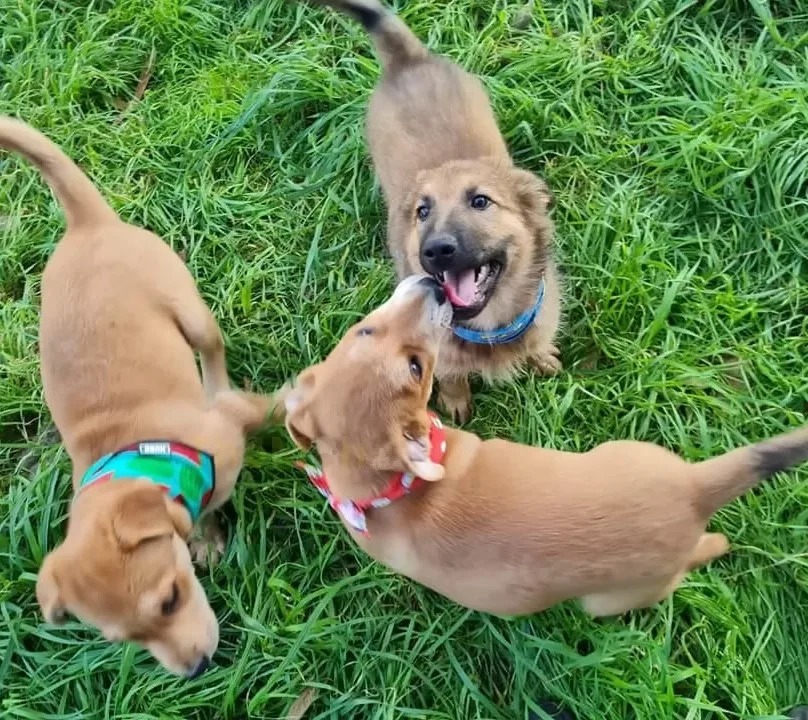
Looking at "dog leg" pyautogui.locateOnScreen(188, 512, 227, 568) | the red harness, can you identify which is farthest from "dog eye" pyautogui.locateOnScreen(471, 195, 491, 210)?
"dog leg" pyautogui.locateOnScreen(188, 512, 227, 568)

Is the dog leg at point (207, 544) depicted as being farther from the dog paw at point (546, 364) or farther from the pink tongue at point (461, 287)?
the dog paw at point (546, 364)

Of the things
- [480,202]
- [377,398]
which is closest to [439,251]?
[480,202]

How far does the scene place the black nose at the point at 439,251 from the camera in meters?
2.98

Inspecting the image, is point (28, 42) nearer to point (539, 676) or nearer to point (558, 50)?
point (558, 50)

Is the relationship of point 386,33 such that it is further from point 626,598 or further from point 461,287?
point 626,598

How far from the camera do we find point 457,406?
3.56 m

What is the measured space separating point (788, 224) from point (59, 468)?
356 centimetres

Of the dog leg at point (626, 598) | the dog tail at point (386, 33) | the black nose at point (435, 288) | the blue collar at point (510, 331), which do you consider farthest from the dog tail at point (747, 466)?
the dog tail at point (386, 33)

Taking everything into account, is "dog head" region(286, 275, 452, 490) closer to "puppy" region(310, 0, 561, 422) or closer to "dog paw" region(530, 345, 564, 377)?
"puppy" region(310, 0, 561, 422)

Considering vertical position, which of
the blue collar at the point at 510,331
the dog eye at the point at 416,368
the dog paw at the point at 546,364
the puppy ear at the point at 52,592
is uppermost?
the dog eye at the point at 416,368

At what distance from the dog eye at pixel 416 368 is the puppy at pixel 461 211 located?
57 cm

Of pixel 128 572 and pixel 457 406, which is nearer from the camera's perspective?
pixel 128 572

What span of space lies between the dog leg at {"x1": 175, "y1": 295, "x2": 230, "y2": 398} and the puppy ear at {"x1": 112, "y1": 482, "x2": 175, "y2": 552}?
88cm

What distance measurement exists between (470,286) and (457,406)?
25.2 inches
